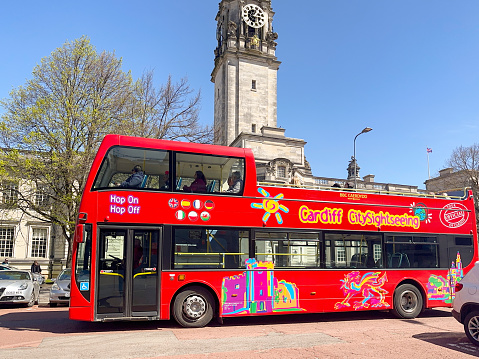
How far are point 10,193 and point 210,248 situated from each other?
55.3 feet

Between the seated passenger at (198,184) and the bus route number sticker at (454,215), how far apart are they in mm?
7788

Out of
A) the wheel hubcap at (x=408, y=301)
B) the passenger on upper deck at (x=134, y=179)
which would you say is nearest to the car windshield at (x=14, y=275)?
the passenger on upper deck at (x=134, y=179)

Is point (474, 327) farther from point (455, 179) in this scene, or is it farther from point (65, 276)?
point (455, 179)

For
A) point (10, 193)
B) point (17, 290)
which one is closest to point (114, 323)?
point (17, 290)

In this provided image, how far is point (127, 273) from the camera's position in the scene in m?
9.25

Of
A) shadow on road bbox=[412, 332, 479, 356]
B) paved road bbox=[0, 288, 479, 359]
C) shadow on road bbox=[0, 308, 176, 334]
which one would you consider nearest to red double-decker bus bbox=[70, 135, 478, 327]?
paved road bbox=[0, 288, 479, 359]

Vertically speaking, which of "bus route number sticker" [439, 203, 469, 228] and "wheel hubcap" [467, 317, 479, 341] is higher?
"bus route number sticker" [439, 203, 469, 228]

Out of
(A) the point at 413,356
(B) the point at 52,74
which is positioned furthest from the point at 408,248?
(B) the point at 52,74

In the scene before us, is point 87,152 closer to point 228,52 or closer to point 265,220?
point 265,220

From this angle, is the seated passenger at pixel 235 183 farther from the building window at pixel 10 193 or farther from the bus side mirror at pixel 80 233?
the building window at pixel 10 193

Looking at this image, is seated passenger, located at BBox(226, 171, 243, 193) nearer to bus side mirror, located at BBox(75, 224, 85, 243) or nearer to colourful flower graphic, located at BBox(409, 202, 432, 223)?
bus side mirror, located at BBox(75, 224, 85, 243)

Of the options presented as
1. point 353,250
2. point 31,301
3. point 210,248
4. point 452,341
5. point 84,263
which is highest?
point 210,248

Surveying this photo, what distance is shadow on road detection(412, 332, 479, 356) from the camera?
25.3ft

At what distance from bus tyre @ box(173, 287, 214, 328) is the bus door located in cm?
54
